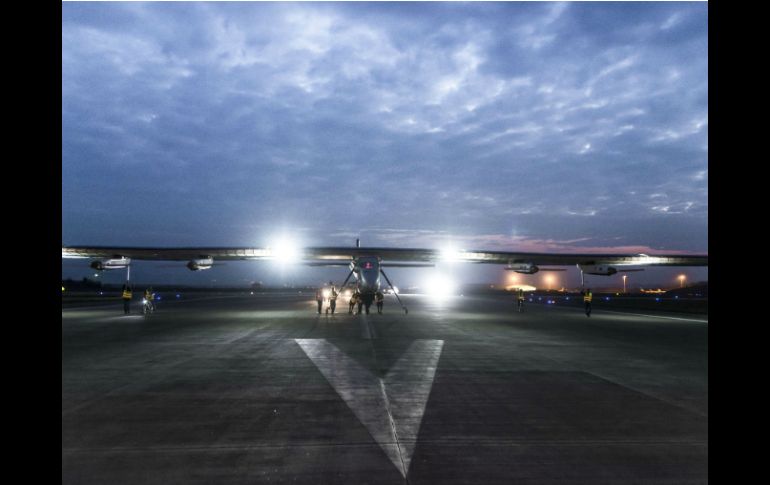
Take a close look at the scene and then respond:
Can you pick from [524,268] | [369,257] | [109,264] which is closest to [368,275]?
[369,257]

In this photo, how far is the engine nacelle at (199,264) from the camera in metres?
32.9

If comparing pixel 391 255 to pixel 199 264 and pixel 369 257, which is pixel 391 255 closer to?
pixel 369 257

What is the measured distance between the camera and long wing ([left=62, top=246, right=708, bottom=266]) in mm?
32188

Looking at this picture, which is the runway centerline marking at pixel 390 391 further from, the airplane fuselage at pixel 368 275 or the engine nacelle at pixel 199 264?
the engine nacelle at pixel 199 264

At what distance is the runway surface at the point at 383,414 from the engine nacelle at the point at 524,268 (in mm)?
20276

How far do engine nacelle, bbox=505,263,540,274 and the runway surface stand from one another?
2028cm

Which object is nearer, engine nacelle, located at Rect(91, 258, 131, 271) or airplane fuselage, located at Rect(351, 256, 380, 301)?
airplane fuselage, located at Rect(351, 256, 380, 301)

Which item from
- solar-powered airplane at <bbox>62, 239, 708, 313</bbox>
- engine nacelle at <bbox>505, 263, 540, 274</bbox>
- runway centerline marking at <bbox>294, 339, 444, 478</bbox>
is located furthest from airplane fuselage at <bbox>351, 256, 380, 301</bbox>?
runway centerline marking at <bbox>294, 339, 444, 478</bbox>

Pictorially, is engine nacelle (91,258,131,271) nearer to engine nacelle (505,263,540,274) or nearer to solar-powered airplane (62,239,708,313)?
solar-powered airplane (62,239,708,313)

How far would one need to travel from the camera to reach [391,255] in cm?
3444
